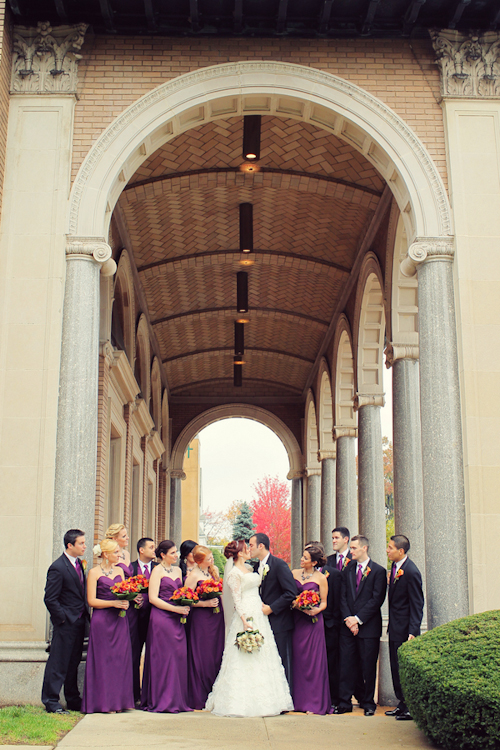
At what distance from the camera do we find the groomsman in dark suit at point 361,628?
27.2ft

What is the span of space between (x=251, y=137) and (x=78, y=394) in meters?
5.58

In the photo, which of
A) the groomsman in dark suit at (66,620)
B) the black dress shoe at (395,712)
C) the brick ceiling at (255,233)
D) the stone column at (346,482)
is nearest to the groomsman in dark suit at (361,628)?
the black dress shoe at (395,712)

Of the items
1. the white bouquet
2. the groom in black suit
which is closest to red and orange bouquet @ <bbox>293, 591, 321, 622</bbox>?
the groom in black suit

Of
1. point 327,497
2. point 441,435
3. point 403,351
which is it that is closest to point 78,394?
point 441,435

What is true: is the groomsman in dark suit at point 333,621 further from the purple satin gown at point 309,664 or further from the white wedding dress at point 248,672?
the white wedding dress at point 248,672

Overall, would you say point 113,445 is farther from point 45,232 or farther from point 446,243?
point 446,243

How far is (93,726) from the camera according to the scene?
6.89 m

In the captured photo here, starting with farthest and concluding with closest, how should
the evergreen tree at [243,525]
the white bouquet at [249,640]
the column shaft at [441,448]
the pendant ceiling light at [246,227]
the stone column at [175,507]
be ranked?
the evergreen tree at [243,525] → the stone column at [175,507] → the pendant ceiling light at [246,227] → the column shaft at [441,448] → the white bouquet at [249,640]

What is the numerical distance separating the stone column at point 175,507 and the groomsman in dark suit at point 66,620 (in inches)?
758

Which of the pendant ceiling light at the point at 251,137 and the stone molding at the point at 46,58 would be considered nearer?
the stone molding at the point at 46,58

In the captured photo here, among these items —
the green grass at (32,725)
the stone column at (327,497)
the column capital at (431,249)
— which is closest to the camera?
the green grass at (32,725)

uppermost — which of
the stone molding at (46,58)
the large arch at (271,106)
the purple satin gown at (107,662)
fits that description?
the stone molding at (46,58)

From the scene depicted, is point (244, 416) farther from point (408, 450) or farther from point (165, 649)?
point (165, 649)

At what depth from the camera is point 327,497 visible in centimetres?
2273
